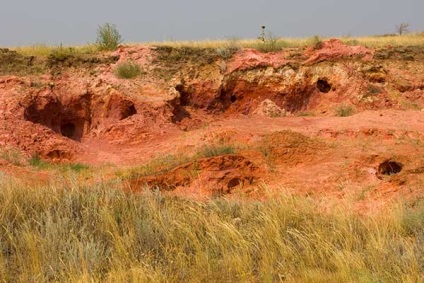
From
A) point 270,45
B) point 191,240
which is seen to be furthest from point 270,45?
point 191,240

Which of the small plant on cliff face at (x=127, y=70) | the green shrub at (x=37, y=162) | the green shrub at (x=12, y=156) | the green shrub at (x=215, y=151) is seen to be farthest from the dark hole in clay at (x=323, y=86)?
the green shrub at (x=12, y=156)

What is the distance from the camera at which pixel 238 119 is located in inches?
613

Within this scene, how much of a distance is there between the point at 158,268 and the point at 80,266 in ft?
2.24

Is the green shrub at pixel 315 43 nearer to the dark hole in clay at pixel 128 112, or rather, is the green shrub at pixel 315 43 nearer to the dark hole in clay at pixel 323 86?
the dark hole in clay at pixel 323 86

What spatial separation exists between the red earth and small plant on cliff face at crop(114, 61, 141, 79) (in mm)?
222

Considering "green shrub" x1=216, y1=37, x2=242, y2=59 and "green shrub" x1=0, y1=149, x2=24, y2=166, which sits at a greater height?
"green shrub" x1=216, y1=37, x2=242, y2=59

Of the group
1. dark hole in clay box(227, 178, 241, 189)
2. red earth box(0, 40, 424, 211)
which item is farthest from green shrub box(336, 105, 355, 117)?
dark hole in clay box(227, 178, 241, 189)

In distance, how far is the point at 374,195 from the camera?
8070 millimetres

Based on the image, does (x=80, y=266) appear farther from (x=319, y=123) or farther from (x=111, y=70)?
(x=111, y=70)

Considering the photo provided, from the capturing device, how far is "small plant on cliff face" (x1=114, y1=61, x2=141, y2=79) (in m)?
15.8

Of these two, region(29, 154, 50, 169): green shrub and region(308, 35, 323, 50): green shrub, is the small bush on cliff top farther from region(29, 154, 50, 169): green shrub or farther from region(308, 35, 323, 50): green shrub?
region(29, 154, 50, 169): green shrub

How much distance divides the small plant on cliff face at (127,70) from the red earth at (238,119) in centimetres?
22

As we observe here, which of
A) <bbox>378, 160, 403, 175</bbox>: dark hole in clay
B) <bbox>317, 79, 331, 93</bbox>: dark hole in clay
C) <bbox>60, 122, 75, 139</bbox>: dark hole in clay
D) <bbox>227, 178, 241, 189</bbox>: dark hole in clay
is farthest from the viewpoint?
<bbox>317, 79, 331, 93</bbox>: dark hole in clay

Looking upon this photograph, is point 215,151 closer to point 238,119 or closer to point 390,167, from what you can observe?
point 390,167
